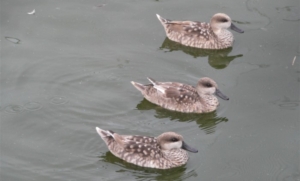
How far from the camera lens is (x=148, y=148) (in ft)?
28.5

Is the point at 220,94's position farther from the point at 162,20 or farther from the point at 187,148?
the point at 162,20

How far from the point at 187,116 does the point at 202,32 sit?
1.98 m

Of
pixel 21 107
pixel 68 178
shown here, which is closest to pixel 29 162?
pixel 68 178

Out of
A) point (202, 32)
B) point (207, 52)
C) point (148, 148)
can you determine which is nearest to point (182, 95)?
point (148, 148)

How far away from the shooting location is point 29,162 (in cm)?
860

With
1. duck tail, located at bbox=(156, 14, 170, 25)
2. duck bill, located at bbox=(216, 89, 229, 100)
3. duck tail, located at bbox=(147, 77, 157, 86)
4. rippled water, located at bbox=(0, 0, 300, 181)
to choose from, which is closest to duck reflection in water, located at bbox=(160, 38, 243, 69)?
rippled water, located at bbox=(0, 0, 300, 181)

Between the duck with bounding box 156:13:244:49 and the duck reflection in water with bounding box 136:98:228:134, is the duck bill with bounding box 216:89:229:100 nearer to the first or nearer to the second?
the duck reflection in water with bounding box 136:98:228:134

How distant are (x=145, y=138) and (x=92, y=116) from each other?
1016 millimetres

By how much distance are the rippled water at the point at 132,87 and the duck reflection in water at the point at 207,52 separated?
0.02 metres

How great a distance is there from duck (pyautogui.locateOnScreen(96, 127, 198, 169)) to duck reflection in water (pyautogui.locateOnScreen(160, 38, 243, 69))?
97.9 inches

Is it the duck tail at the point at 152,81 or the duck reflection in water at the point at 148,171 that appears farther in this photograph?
the duck tail at the point at 152,81

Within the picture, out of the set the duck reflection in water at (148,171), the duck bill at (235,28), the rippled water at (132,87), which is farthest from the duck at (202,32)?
the duck reflection in water at (148,171)

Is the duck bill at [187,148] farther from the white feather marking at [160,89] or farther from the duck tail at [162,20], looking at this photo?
the duck tail at [162,20]

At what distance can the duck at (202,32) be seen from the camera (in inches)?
441
